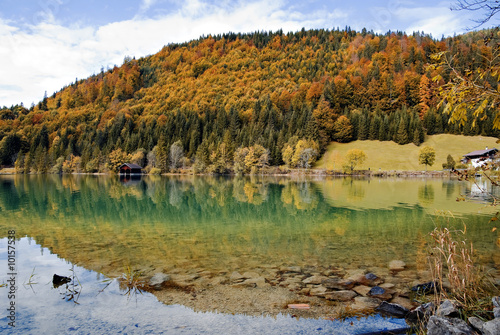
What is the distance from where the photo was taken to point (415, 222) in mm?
19172

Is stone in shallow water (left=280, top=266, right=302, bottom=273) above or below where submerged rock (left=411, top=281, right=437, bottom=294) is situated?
below

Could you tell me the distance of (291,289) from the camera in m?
8.66

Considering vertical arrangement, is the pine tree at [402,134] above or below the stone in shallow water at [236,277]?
above

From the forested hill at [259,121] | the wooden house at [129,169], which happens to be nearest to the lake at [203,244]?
the forested hill at [259,121]

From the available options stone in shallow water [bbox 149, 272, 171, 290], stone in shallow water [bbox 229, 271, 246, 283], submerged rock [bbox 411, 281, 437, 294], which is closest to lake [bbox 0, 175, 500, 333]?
stone in shallow water [bbox 229, 271, 246, 283]

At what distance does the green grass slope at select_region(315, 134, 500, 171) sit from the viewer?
305 ft

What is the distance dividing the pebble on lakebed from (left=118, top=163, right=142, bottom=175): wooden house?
11061 cm

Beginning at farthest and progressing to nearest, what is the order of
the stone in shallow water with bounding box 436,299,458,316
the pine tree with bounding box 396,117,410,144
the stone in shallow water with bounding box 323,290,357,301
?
the pine tree with bounding box 396,117,410,144, the stone in shallow water with bounding box 323,290,357,301, the stone in shallow water with bounding box 436,299,458,316

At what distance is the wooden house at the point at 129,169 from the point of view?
113200mm

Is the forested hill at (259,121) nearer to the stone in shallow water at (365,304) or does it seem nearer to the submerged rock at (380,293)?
the submerged rock at (380,293)

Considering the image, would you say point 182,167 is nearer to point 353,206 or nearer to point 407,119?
point 407,119

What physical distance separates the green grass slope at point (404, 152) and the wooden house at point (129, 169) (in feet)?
210

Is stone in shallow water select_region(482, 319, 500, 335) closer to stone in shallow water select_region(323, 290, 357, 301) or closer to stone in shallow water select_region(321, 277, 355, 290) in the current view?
stone in shallow water select_region(323, 290, 357, 301)

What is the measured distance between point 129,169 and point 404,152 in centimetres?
9323
